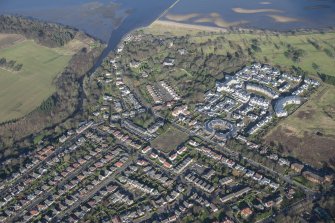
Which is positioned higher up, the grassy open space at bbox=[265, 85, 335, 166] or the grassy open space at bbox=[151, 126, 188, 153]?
the grassy open space at bbox=[265, 85, 335, 166]

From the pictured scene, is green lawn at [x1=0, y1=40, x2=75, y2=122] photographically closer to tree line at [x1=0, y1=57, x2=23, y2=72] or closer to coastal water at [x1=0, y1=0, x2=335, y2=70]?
tree line at [x1=0, y1=57, x2=23, y2=72]

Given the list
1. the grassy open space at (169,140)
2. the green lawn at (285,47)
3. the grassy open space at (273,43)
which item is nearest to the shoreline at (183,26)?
the grassy open space at (273,43)

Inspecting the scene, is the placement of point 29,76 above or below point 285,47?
below

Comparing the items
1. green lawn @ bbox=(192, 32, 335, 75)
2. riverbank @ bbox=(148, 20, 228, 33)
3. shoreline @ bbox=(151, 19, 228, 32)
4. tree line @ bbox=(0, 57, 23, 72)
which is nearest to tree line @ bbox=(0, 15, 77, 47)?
tree line @ bbox=(0, 57, 23, 72)

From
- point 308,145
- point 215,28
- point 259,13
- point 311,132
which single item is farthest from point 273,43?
point 308,145

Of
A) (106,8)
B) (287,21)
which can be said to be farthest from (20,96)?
(287,21)

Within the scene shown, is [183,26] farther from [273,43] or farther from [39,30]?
[39,30]
